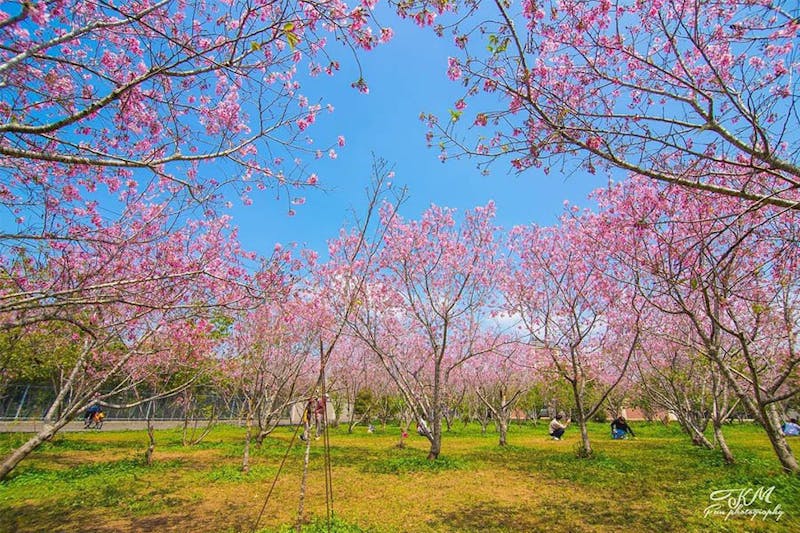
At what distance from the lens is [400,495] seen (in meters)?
8.12

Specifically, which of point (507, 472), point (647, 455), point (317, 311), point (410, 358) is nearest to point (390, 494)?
point (507, 472)

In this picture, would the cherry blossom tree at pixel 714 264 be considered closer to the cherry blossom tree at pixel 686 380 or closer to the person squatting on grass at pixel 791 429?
the cherry blossom tree at pixel 686 380

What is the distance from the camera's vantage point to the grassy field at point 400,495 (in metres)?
6.16

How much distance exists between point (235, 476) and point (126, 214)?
6.93m

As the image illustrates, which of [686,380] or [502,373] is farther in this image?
[502,373]

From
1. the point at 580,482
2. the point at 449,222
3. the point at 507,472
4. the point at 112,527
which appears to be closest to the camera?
the point at 112,527

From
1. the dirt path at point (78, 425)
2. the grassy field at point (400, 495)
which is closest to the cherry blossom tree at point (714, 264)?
the grassy field at point (400, 495)

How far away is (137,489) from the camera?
8523mm

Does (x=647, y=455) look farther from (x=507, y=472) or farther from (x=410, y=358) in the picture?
(x=410, y=358)

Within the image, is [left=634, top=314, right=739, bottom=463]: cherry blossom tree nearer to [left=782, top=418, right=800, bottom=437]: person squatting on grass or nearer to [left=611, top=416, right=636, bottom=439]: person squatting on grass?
[left=611, top=416, right=636, bottom=439]: person squatting on grass

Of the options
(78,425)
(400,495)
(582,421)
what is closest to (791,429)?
(582,421)

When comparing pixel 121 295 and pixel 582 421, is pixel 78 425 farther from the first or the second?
pixel 582 421

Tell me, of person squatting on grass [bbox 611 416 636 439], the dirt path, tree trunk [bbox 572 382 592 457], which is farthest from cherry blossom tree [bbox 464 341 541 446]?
the dirt path

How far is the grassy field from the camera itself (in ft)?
20.2
